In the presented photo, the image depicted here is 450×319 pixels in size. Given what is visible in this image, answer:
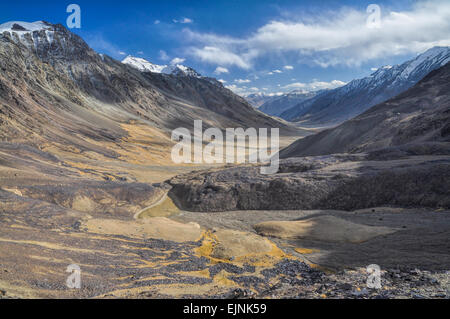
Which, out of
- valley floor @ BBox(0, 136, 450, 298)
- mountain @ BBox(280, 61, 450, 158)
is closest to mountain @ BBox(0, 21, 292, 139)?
valley floor @ BBox(0, 136, 450, 298)

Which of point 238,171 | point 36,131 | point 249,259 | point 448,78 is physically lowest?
point 249,259

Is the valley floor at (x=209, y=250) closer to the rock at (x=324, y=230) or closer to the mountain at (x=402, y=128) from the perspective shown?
the rock at (x=324, y=230)

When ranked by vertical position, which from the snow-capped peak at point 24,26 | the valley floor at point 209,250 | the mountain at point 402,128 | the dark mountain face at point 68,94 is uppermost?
the snow-capped peak at point 24,26

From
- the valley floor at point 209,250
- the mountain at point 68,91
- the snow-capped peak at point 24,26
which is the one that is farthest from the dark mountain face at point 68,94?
the valley floor at point 209,250

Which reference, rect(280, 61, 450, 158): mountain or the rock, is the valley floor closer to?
the rock

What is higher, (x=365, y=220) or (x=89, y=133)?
(x=89, y=133)

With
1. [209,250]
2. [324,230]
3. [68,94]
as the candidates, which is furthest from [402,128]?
[68,94]

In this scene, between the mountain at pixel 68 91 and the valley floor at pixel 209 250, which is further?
the mountain at pixel 68 91

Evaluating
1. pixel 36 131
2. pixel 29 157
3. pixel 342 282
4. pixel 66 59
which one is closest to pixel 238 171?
pixel 342 282

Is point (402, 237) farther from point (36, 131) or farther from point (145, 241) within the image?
point (36, 131)
